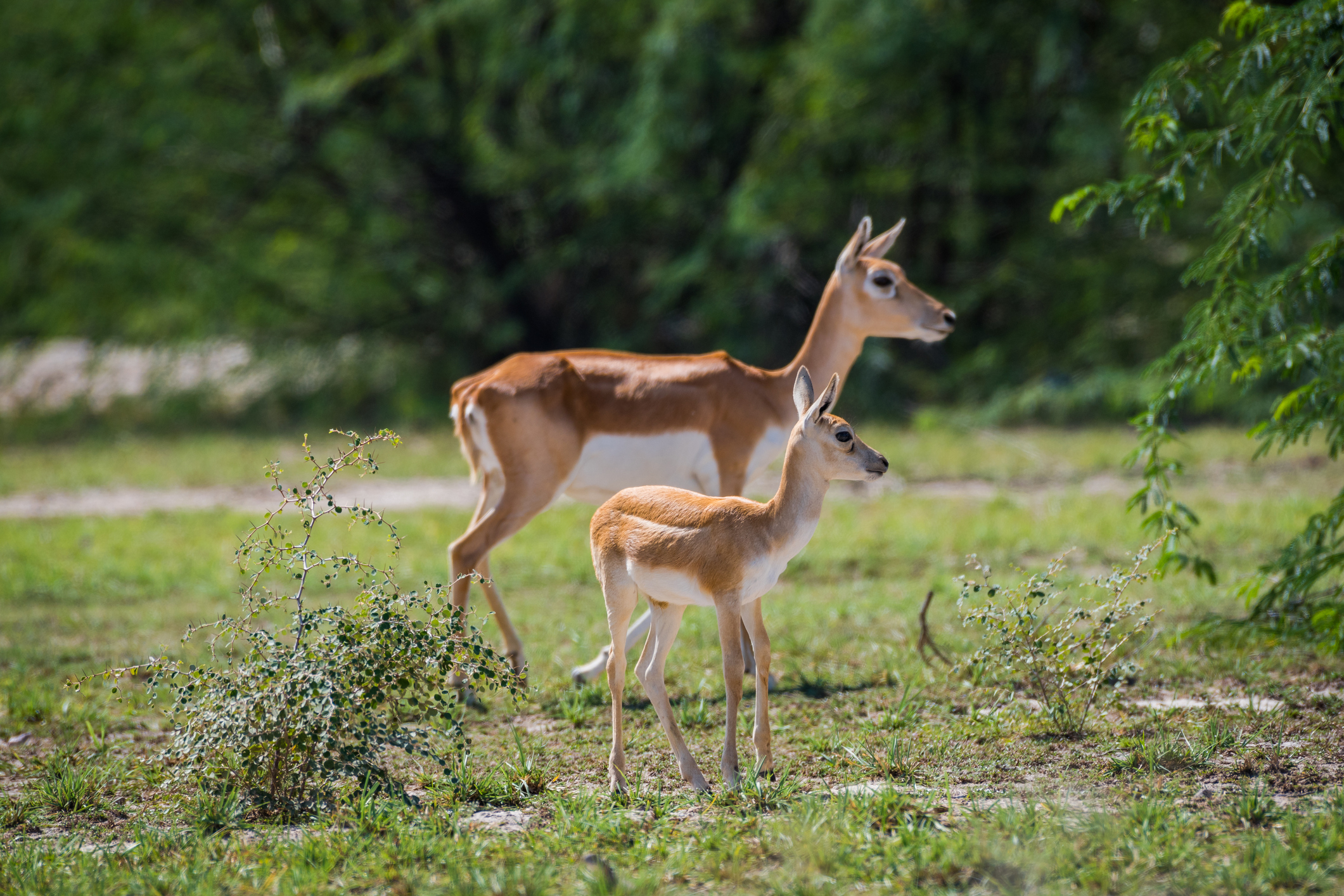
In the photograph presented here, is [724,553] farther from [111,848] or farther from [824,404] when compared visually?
[111,848]

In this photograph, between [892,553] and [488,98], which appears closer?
[892,553]

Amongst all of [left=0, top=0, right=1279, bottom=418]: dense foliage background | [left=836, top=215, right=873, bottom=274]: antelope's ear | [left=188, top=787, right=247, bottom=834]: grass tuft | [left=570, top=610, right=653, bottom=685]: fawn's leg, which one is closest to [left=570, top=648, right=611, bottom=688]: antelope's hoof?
[left=570, top=610, right=653, bottom=685]: fawn's leg

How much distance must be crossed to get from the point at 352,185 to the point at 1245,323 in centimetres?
1339

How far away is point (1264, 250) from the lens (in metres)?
5.91

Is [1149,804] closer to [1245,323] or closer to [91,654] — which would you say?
[1245,323]

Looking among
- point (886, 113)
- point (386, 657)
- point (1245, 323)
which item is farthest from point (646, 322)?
point (386, 657)

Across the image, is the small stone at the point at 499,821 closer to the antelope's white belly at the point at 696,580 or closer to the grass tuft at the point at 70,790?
the antelope's white belly at the point at 696,580

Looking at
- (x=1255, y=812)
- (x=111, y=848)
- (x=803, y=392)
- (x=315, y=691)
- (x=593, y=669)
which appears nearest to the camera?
(x=1255, y=812)

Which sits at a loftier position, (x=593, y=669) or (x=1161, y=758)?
(x=593, y=669)

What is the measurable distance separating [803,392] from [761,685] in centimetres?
110

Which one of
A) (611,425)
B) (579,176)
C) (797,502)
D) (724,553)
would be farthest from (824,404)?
(579,176)

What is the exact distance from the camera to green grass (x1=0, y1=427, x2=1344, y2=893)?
386cm

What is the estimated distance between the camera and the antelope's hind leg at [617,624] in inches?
185

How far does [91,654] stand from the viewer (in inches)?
278
